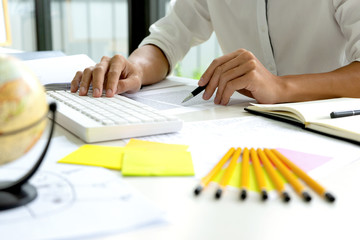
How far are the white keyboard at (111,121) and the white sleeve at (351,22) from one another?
0.55 m

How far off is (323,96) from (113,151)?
0.53 metres

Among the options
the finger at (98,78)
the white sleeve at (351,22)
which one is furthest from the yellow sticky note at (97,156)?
the white sleeve at (351,22)

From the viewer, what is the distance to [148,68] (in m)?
1.03

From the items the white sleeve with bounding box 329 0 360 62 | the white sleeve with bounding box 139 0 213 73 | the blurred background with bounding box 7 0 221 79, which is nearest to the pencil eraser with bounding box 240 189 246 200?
the white sleeve with bounding box 329 0 360 62

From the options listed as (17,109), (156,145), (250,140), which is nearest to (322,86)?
(250,140)

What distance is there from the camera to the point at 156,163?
44 centimetres

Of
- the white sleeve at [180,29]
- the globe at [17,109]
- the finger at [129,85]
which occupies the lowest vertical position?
the finger at [129,85]

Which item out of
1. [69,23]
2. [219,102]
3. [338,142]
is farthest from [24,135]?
[69,23]

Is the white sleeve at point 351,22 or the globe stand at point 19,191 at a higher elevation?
the white sleeve at point 351,22

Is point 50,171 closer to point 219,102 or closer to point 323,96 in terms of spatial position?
point 219,102

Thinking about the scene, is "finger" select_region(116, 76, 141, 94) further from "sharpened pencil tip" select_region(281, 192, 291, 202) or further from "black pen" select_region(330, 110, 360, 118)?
"sharpened pencil tip" select_region(281, 192, 291, 202)

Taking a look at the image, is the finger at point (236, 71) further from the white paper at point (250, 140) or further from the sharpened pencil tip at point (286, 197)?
the sharpened pencil tip at point (286, 197)

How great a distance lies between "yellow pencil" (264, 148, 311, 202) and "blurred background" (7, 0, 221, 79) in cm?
193

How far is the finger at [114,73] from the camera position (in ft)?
2.56
